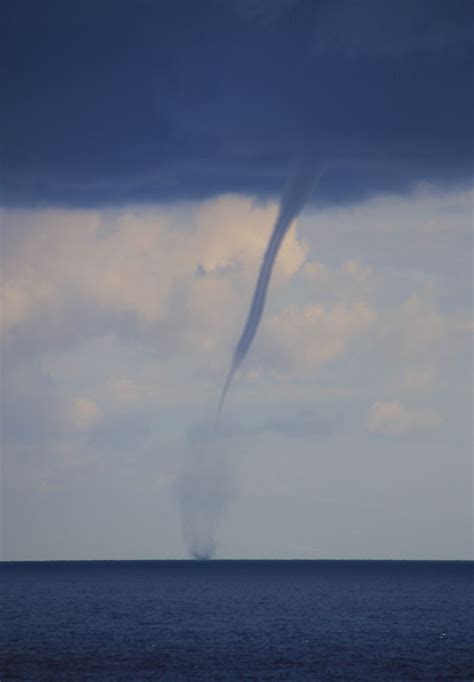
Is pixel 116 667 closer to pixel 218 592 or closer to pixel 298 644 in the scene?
pixel 298 644

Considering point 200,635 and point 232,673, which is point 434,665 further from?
point 200,635

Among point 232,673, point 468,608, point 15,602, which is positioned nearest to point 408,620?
point 468,608

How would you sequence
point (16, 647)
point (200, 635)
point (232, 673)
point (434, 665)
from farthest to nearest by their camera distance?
1. point (200, 635)
2. point (16, 647)
3. point (434, 665)
4. point (232, 673)

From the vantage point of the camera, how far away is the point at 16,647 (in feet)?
296

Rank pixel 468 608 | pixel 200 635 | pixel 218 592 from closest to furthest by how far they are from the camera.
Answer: pixel 200 635, pixel 468 608, pixel 218 592

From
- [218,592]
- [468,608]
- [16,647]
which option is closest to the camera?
[16,647]

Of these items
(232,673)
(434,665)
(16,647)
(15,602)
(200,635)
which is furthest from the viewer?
(15,602)

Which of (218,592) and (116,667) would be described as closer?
(116,667)

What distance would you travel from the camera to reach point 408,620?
12375cm

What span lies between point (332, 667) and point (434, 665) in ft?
31.7

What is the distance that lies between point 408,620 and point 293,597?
62.4 m

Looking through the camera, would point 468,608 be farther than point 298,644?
Yes

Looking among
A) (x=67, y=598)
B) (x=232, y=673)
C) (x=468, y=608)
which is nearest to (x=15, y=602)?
(x=67, y=598)

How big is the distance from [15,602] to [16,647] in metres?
75.3
